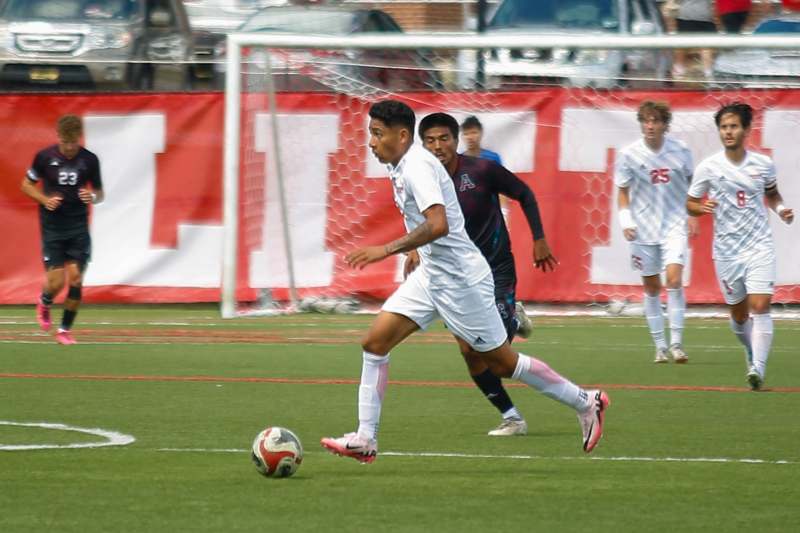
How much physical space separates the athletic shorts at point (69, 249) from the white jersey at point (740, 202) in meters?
5.83

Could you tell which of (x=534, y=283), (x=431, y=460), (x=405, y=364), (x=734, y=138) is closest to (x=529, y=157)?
(x=534, y=283)

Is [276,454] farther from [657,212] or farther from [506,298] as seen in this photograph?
[657,212]

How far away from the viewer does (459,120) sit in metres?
19.1

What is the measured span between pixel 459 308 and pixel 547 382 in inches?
25.6

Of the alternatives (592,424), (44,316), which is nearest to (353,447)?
(592,424)

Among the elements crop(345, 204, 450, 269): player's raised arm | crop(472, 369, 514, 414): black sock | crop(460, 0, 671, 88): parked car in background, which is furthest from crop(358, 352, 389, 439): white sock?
crop(460, 0, 671, 88): parked car in background

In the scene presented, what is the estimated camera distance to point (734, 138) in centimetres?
1220

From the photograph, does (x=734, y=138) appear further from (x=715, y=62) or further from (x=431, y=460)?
(x=715, y=62)

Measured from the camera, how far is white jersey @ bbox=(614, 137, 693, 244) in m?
14.7

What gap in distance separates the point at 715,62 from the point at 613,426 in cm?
957

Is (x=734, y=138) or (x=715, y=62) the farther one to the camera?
(x=715, y=62)

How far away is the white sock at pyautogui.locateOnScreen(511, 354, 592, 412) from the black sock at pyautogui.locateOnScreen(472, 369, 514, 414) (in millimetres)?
905

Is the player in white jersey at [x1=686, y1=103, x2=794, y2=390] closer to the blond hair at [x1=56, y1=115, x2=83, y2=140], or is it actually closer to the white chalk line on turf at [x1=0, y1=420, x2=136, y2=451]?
the white chalk line on turf at [x1=0, y1=420, x2=136, y2=451]

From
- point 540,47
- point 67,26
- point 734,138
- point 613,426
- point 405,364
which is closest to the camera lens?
point 613,426
